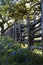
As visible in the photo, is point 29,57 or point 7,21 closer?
point 29,57

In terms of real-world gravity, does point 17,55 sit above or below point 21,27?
above

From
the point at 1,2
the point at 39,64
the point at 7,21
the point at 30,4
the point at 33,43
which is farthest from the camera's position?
the point at 7,21

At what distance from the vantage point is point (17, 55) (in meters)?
5.76

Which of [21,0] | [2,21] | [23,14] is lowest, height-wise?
[2,21]

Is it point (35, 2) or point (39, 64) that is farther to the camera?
point (35, 2)

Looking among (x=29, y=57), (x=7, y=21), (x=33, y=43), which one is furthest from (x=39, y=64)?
(x=7, y=21)

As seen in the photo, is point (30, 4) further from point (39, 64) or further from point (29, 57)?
point (39, 64)

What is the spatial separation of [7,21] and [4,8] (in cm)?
534

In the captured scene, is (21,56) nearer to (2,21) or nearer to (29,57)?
(29,57)

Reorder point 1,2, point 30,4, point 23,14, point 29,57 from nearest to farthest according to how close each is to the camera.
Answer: point 29,57 < point 30,4 < point 23,14 < point 1,2

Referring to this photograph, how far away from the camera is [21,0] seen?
1084cm

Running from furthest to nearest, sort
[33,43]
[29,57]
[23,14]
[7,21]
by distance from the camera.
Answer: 1. [7,21]
2. [23,14]
3. [33,43]
4. [29,57]

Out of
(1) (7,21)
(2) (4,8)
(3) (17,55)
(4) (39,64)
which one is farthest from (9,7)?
(4) (39,64)

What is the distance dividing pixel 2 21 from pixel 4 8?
18.1 feet
